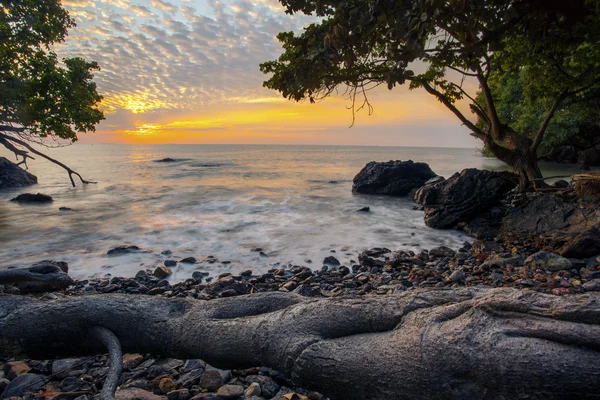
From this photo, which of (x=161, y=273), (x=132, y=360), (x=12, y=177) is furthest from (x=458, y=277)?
(x=12, y=177)

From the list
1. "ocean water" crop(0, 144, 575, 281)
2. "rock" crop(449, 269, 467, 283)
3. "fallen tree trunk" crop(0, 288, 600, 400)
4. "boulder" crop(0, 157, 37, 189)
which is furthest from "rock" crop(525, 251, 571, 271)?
"boulder" crop(0, 157, 37, 189)

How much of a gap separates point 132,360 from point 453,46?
9967 mm

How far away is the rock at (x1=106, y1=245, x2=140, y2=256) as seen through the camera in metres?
8.70

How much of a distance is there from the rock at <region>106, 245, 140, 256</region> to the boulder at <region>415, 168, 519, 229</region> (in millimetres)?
8959

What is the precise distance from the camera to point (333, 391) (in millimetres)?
Result: 2416

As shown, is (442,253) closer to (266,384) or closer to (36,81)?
(266,384)

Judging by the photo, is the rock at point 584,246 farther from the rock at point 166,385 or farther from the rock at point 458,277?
the rock at point 166,385

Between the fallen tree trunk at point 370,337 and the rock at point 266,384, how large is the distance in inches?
11.6

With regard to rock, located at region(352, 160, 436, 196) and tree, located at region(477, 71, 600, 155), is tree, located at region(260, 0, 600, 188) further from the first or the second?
tree, located at region(477, 71, 600, 155)

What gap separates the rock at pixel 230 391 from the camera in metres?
2.83

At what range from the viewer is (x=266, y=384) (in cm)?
296

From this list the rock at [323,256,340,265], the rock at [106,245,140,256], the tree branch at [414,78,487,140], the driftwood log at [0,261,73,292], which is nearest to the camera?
the driftwood log at [0,261,73,292]

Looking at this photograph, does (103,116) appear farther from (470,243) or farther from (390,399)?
(390,399)

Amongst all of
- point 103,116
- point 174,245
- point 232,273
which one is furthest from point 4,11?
Result: point 232,273
